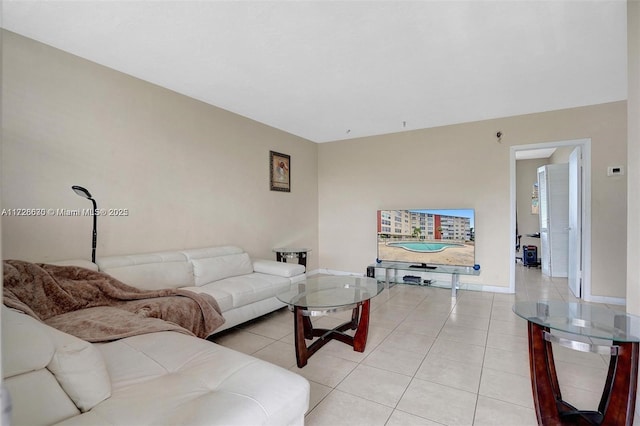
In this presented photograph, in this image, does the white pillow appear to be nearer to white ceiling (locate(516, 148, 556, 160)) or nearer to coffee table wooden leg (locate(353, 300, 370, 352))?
coffee table wooden leg (locate(353, 300, 370, 352))

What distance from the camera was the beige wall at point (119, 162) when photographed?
2520 mm

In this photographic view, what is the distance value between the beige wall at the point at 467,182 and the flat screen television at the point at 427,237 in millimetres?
267

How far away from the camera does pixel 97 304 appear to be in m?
2.41

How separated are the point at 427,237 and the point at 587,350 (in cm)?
316

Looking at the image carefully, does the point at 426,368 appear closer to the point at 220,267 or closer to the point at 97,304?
the point at 220,267

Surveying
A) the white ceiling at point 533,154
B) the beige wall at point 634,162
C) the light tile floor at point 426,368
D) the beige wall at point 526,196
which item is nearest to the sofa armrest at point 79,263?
the light tile floor at point 426,368

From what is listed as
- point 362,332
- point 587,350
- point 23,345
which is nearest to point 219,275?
point 362,332

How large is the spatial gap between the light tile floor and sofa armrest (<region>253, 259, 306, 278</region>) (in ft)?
1.50

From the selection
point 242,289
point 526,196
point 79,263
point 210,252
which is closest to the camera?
point 79,263

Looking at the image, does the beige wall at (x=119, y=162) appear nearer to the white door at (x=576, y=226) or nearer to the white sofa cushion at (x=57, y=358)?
the white sofa cushion at (x=57, y=358)

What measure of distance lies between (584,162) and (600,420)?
3481 mm

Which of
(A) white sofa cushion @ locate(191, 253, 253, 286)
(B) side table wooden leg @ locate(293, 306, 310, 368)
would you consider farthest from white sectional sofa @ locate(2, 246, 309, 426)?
(A) white sofa cushion @ locate(191, 253, 253, 286)

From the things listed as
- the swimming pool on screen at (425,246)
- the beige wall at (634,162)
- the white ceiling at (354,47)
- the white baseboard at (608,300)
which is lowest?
the white baseboard at (608,300)

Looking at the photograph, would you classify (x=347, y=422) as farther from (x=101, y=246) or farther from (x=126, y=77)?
(x=126, y=77)
